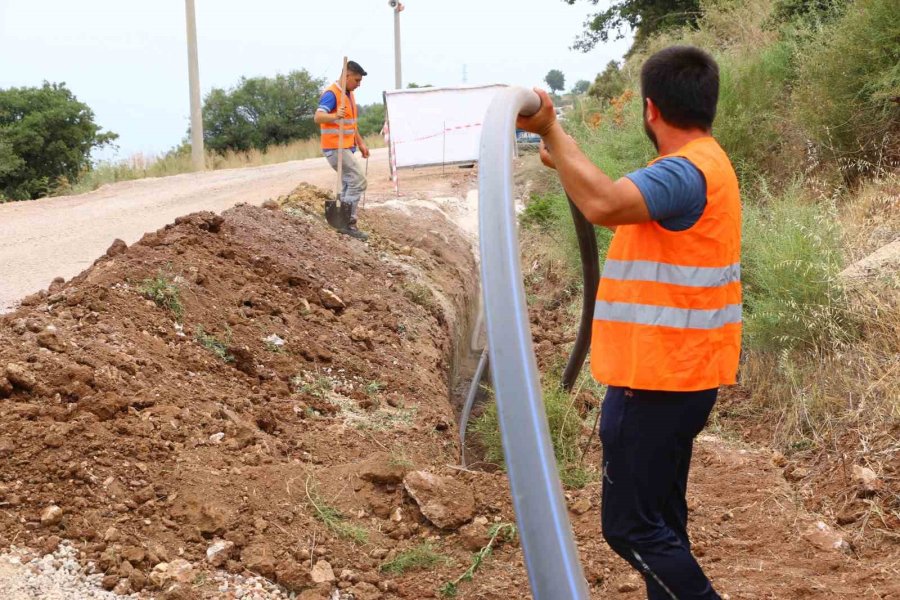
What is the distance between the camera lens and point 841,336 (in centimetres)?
581

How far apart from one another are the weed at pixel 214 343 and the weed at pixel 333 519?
165 cm

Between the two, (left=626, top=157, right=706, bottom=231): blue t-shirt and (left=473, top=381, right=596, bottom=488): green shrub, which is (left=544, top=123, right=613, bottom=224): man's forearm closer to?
(left=626, top=157, right=706, bottom=231): blue t-shirt

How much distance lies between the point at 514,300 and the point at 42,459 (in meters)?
2.32

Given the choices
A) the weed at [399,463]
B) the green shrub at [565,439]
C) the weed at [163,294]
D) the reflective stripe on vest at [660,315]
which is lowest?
the green shrub at [565,439]

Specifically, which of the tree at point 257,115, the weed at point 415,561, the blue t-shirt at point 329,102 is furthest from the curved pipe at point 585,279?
the tree at point 257,115

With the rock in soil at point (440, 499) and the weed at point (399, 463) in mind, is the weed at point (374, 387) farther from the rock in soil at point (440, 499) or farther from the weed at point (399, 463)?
the rock in soil at point (440, 499)

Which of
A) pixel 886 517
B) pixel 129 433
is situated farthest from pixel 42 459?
pixel 886 517

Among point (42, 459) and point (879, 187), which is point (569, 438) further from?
point (879, 187)

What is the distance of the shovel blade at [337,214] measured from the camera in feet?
32.1

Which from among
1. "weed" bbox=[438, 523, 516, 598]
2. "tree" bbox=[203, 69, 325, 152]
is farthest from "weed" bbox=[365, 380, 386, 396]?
"tree" bbox=[203, 69, 325, 152]

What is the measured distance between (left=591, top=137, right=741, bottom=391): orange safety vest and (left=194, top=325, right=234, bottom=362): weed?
3.38 meters

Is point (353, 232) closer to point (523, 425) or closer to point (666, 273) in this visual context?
point (666, 273)

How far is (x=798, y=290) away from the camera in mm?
6164

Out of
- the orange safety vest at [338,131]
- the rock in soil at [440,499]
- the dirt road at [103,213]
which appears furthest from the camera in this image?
the orange safety vest at [338,131]
